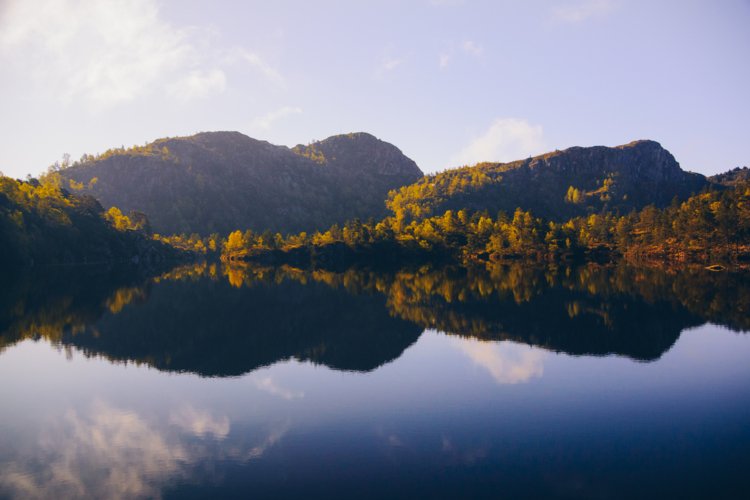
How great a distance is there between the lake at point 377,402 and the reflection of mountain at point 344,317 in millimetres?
439

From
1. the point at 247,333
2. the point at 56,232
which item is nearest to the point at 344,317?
the point at 247,333

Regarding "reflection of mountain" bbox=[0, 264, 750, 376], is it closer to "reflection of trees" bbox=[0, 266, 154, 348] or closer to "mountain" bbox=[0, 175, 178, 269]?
"reflection of trees" bbox=[0, 266, 154, 348]

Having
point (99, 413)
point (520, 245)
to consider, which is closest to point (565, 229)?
point (520, 245)

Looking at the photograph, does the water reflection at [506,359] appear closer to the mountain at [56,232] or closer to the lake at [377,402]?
the lake at [377,402]

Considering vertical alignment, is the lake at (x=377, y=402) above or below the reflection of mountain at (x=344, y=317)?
below

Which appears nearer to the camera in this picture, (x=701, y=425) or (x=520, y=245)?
(x=701, y=425)

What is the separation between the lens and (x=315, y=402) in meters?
27.7

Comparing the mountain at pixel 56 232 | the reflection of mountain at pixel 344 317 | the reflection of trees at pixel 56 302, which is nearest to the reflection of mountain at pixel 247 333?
the reflection of mountain at pixel 344 317

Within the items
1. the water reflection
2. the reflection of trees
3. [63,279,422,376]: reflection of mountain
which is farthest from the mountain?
the water reflection

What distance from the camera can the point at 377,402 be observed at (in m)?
27.5

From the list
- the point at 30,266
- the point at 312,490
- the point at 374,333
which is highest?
the point at 30,266

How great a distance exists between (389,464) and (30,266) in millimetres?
149335

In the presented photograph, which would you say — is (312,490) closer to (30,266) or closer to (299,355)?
(299,355)

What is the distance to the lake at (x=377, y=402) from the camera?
1848 cm
